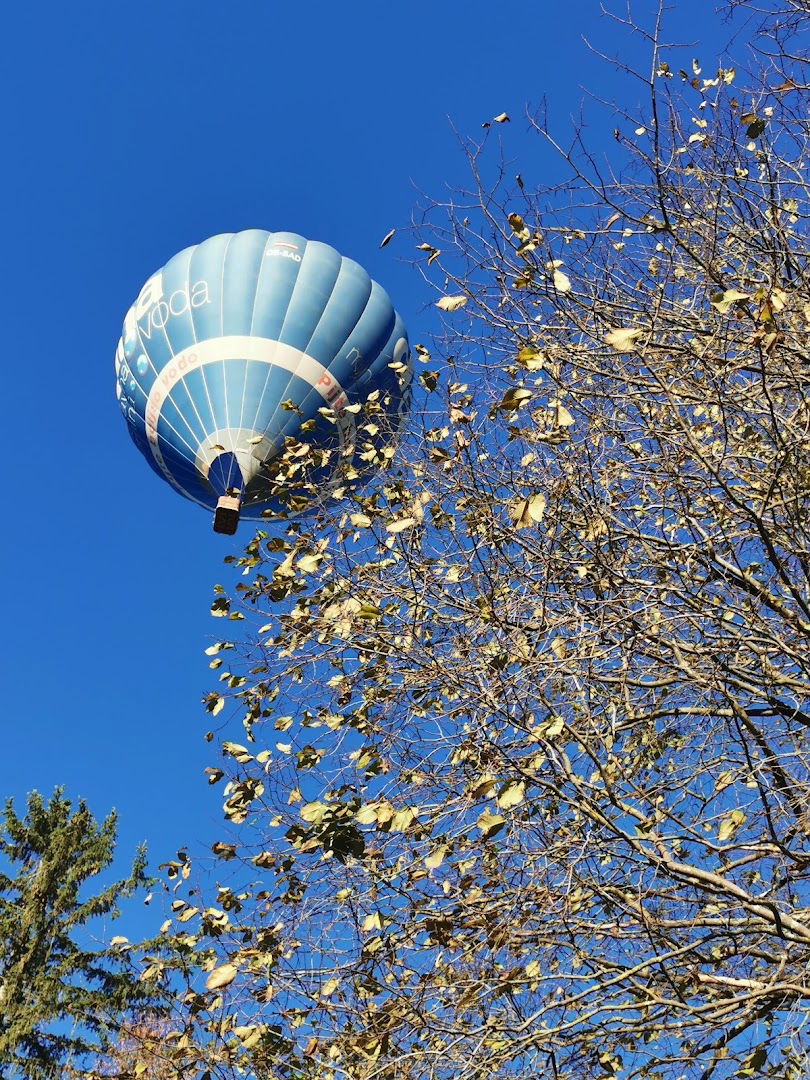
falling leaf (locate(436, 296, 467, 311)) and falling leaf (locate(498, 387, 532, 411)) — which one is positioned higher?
falling leaf (locate(436, 296, 467, 311))

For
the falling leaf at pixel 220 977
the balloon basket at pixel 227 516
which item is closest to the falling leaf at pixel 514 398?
the falling leaf at pixel 220 977

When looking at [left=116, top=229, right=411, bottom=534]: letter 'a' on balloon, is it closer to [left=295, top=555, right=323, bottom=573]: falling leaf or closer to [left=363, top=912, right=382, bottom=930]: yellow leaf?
[left=295, top=555, right=323, bottom=573]: falling leaf

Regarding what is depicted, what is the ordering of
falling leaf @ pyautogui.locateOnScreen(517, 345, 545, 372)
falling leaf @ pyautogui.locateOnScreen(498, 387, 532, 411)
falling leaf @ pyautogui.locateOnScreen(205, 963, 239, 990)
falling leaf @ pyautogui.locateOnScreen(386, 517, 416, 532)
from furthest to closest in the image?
falling leaf @ pyautogui.locateOnScreen(386, 517, 416, 532) → falling leaf @ pyautogui.locateOnScreen(205, 963, 239, 990) → falling leaf @ pyautogui.locateOnScreen(517, 345, 545, 372) → falling leaf @ pyautogui.locateOnScreen(498, 387, 532, 411)

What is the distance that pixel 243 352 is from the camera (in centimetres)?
1919

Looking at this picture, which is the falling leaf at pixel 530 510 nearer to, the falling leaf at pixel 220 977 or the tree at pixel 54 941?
the falling leaf at pixel 220 977

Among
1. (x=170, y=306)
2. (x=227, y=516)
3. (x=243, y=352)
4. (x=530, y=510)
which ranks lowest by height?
(x=530, y=510)

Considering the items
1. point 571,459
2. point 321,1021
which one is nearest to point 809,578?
point 571,459

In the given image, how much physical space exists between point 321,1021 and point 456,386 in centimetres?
409

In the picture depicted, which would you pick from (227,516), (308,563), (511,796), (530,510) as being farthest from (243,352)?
(511,796)

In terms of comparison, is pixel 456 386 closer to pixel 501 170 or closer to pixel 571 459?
pixel 571 459

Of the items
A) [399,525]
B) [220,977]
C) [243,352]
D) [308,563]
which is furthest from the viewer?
[243,352]

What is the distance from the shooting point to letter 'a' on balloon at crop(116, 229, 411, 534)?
1900 centimetres

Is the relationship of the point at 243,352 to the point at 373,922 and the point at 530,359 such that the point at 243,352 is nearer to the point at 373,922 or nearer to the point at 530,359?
the point at 373,922

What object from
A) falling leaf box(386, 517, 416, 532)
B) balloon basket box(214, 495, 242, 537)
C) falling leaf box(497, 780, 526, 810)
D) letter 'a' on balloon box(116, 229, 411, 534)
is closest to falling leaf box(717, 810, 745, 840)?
falling leaf box(497, 780, 526, 810)
